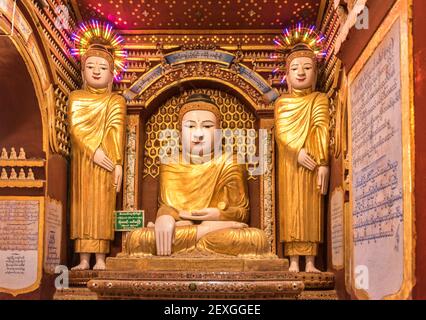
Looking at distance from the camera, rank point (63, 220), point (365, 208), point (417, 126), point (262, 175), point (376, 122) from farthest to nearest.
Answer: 1. point (262, 175)
2. point (63, 220)
3. point (365, 208)
4. point (376, 122)
5. point (417, 126)

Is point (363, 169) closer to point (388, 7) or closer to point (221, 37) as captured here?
point (388, 7)

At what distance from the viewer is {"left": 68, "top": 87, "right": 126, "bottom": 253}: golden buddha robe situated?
554 centimetres

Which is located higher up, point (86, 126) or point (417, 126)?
point (86, 126)

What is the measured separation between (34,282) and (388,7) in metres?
3.56

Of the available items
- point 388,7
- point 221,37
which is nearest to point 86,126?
point 221,37

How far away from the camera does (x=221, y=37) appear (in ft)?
20.4

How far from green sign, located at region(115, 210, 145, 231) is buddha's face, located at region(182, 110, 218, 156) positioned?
805mm

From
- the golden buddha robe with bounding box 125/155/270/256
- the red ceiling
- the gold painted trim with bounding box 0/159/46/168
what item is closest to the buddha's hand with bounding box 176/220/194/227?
the golden buddha robe with bounding box 125/155/270/256

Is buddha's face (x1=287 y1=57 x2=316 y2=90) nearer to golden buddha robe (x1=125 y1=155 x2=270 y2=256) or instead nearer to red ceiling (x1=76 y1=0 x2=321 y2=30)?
red ceiling (x1=76 y1=0 x2=321 y2=30)

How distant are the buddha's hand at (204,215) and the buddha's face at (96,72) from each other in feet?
5.05

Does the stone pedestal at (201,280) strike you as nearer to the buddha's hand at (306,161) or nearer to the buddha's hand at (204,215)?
the buddha's hand at (204,215)

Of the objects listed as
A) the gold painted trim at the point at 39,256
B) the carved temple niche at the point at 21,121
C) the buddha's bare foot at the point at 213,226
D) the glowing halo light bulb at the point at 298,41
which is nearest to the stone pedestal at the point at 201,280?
the buddha's bare foot at the point at 213,226

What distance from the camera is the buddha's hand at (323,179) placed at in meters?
5.35

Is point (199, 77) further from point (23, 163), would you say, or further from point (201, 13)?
point (23, 163)
